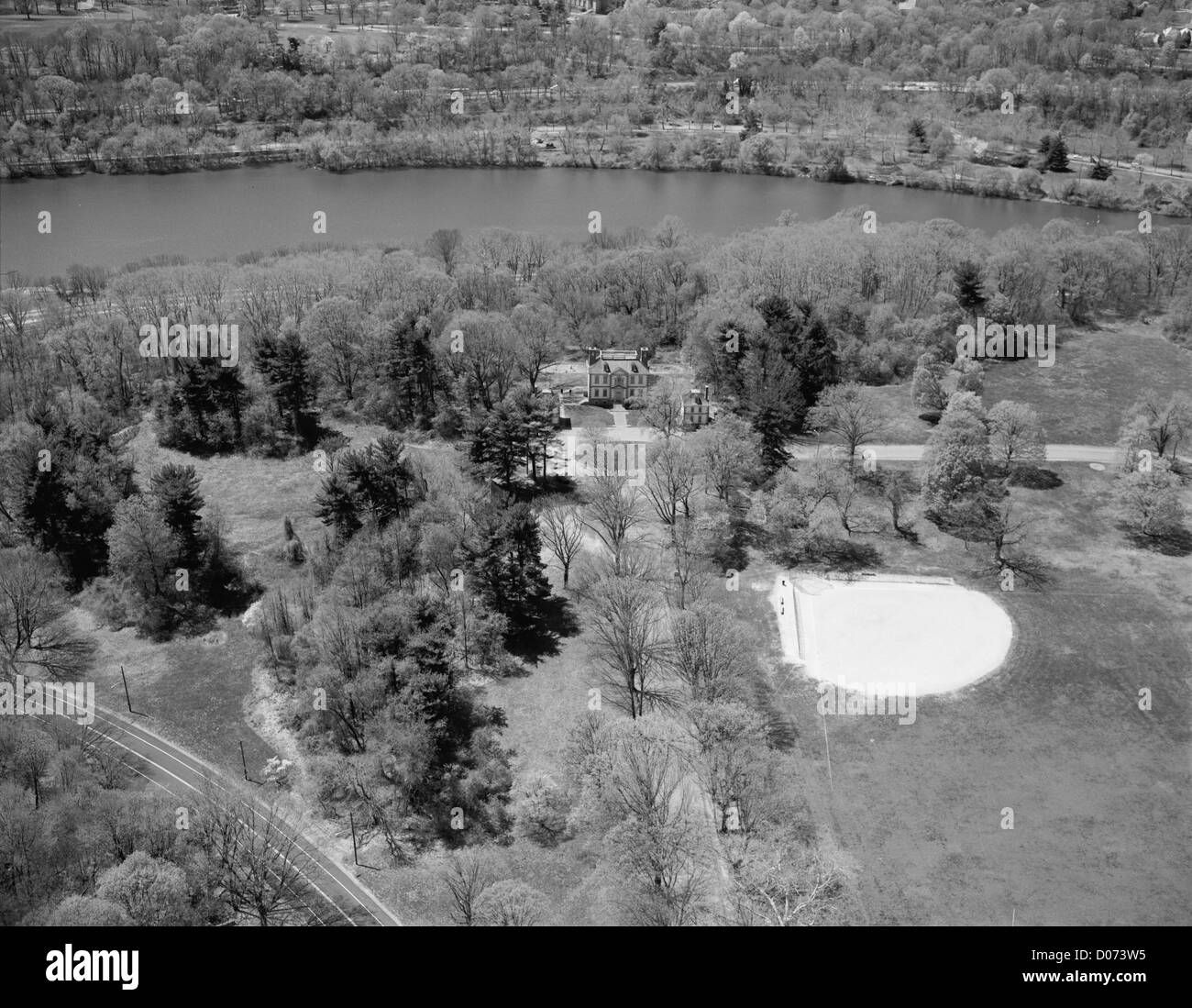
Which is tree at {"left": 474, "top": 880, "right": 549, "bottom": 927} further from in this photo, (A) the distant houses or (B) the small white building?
(A) the distant houses

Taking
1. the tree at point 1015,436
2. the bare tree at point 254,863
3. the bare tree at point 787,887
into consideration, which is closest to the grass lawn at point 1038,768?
the bare tree at point 787,887

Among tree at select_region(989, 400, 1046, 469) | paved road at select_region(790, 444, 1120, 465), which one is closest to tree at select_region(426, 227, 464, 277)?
paved road at select_region(790, 444, 1120, 465)

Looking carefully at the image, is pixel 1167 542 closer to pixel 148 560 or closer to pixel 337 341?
pixel 337 341

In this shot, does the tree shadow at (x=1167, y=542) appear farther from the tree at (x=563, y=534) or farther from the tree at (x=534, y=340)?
the tree at (x=534, y=340)

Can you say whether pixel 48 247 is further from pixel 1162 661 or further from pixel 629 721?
pixel 1162 661

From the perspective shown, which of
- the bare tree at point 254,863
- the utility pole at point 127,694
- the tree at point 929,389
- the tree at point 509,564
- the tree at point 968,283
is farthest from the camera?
the tree at point 968,283

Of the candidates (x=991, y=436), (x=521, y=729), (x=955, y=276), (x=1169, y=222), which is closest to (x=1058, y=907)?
(x=521, y=729)

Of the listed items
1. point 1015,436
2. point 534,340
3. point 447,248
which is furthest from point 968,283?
point 447,248
